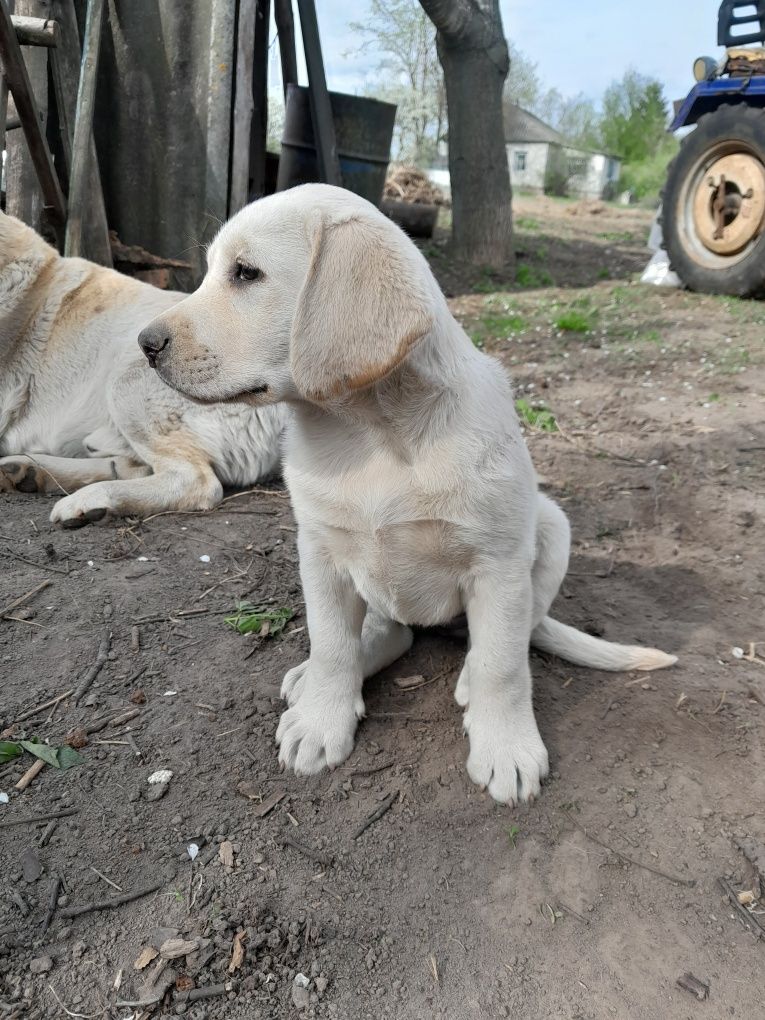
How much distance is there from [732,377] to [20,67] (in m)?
5.53

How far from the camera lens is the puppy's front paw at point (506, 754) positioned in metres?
2.42

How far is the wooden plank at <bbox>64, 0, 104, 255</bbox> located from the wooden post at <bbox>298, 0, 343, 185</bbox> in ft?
7.13

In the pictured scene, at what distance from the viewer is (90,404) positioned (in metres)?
4.71

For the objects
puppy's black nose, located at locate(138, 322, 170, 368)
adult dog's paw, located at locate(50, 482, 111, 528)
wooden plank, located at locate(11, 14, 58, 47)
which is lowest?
adult dog's paw, located at locate(50, 482, 111, 528)

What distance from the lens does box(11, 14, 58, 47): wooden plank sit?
5.61m

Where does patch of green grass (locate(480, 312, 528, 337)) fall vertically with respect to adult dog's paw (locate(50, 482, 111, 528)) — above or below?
below

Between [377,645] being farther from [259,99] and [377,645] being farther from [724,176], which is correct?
[724,176]

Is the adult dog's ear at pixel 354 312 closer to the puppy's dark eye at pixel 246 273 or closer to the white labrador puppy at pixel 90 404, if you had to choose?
the puppy's dark eye at pixel 246 273

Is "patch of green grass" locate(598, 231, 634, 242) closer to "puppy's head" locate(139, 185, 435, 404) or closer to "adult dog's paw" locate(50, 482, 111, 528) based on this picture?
"adult dog's paw" locate(50, 482, 111, 528)

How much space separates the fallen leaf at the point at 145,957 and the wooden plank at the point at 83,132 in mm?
5166

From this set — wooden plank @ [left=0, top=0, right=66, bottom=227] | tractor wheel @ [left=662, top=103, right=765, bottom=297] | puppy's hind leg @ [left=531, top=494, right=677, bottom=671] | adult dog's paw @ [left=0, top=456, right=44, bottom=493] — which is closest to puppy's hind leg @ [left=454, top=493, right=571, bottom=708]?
puppy's hind leg @ [left=531, top=494, right=677, bottom=671]

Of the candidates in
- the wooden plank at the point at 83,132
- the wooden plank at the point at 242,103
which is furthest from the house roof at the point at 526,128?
the wooden plank at the point at 83,132

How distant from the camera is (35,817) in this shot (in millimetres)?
2250

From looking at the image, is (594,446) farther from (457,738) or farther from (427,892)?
(427,892)
